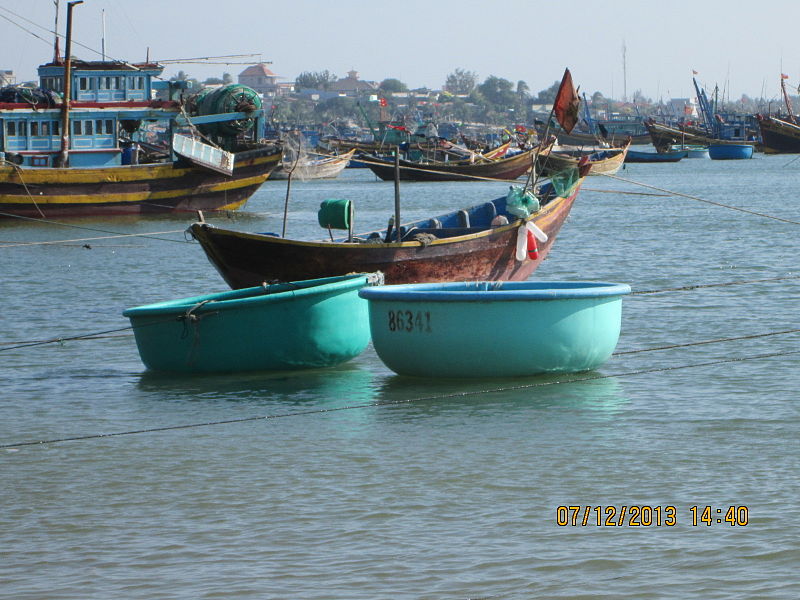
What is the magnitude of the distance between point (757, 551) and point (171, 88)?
42.2 meters

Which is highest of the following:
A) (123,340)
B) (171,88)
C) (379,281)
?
(171,88)

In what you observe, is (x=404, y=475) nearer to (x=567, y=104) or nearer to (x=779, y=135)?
(x=567, y=104)

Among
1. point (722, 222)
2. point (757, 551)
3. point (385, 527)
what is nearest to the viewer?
point (757, 551)

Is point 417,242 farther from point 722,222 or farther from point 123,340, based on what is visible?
point 722,222

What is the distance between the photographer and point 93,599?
6438mm

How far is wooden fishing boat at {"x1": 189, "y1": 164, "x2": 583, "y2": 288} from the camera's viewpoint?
16.6m

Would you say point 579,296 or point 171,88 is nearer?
point 579,296

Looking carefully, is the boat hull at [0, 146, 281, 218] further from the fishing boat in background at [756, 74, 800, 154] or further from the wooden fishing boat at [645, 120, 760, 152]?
the wooden fishing boat at [645, 120, 760, 152]

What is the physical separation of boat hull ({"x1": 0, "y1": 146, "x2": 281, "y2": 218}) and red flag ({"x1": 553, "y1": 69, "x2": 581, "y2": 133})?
24.5m

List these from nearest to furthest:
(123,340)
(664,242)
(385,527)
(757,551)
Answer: (757,551)
(385,527)
(123,340)
(664,242)

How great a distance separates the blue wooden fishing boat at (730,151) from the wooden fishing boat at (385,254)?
102m

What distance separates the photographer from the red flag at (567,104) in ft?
55.7

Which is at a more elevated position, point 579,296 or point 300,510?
point 579,296

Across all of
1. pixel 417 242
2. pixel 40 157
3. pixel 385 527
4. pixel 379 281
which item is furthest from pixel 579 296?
pixel 40 157
